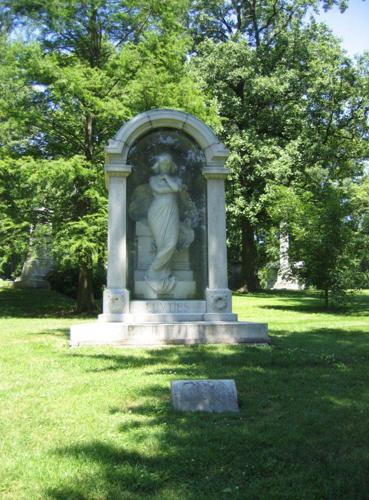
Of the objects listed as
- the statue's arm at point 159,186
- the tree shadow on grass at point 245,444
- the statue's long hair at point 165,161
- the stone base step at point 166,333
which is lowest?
the tree shadow on grass at point 245,444

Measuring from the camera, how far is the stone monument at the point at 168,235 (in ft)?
29.8

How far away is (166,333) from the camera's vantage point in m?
8.81

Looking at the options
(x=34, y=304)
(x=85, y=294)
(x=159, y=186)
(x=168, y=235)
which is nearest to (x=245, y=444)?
(x=168, y=235)

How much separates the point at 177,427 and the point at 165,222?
5.76 metres

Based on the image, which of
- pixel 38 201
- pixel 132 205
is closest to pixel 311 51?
pixel 38 201

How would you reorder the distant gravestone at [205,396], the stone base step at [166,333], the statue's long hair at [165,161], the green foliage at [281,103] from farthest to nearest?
the green foliage at [281,103], the statue's long hair at [165,161], the stone base step at [166,333], the distant gravestone at [205,396]

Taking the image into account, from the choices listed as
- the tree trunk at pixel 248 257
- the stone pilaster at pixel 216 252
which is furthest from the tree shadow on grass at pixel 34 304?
the tree trunk at pixel 248 257

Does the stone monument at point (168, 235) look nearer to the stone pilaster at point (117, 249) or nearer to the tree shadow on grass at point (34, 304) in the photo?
the stone pilaster at point (117, 249)

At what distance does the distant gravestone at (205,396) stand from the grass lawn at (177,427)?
14cm

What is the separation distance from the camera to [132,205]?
10234mm

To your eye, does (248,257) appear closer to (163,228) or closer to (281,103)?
(281,103)

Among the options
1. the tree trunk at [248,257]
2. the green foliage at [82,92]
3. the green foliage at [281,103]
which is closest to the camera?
the green foliage at [82,92]

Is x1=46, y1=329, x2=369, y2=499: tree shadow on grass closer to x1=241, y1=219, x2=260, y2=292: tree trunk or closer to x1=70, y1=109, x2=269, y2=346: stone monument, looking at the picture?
x1=70, y1=109, x2=269, y2=346: stone monument

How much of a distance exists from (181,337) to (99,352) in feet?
→ 4.90
